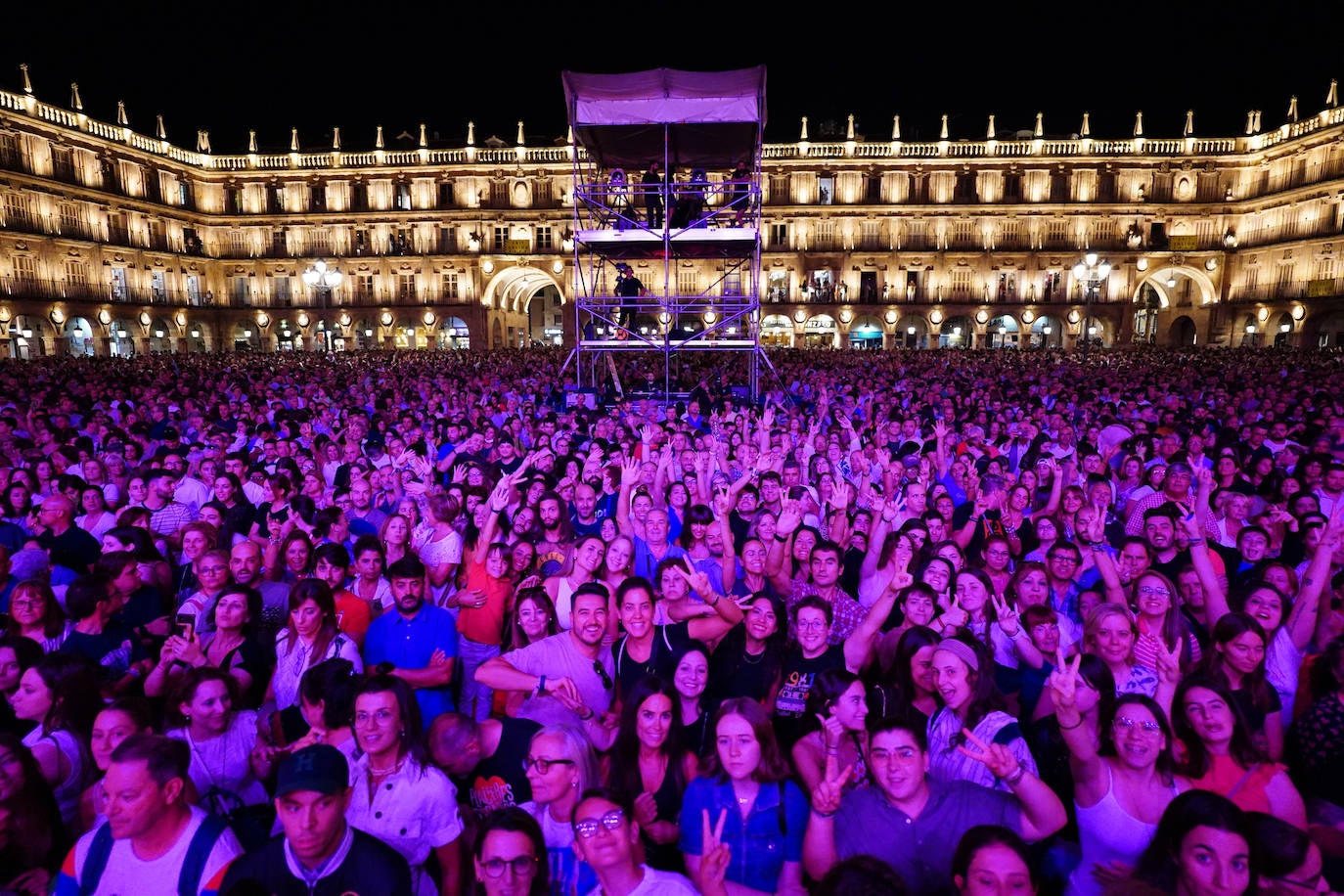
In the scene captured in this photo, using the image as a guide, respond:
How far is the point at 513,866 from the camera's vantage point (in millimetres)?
2467

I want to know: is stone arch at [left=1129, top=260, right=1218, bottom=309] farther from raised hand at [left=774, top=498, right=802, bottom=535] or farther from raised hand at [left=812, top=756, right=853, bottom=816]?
raised hand at [left=812, top=756, right=853, bottom=816]

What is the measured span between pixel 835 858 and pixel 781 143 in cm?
4433

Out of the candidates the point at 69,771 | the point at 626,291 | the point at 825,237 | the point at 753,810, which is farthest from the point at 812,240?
the point at 69,771

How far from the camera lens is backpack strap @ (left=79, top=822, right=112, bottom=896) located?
2537 mm

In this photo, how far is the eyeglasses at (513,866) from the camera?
2459mm

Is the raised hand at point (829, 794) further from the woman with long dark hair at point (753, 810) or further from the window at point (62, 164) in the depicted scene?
the window at point (62, 164)

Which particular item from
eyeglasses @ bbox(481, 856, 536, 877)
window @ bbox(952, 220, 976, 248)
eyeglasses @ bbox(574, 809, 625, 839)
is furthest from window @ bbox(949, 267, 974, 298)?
eyeglasses @ bbox(481, 856, 536, 877)

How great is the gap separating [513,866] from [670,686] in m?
1.14

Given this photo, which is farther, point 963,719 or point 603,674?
point 603,674

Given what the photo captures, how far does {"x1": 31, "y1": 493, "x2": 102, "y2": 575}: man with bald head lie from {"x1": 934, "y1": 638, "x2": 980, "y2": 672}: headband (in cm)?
598

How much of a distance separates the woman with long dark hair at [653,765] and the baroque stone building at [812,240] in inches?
1510

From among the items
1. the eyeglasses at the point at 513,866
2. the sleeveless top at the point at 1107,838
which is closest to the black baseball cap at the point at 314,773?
the eyeglasses at the point at 513,866

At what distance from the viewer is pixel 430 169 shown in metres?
43.0

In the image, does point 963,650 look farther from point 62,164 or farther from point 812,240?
point 62,164
